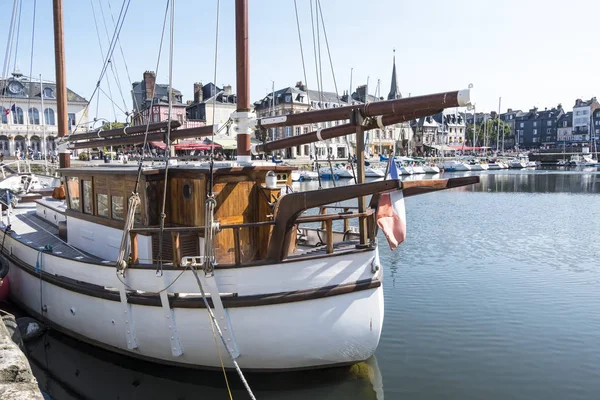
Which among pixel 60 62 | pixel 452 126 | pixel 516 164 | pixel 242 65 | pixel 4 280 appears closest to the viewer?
pixel 242 65

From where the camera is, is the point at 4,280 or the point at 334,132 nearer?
the point at 334,132

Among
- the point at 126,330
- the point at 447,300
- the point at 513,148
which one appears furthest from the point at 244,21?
the point at 513,148

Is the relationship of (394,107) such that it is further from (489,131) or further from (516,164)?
(489,131)

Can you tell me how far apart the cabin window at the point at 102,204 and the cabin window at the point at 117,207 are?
1.14ft

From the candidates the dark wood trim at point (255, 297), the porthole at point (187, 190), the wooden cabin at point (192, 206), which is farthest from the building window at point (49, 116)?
the porthole at point (187, 190)

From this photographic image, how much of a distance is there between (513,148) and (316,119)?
151614mm

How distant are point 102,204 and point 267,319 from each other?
4.43m

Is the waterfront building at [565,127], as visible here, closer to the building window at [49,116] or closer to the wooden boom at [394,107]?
the building window at [49,116]

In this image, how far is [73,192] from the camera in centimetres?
1060

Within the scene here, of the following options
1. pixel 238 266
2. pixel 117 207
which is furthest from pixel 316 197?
pixel 117 207

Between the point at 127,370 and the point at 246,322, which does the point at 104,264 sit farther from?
the point at 246,322

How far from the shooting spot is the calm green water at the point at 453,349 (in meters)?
7.88

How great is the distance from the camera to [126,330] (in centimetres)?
798

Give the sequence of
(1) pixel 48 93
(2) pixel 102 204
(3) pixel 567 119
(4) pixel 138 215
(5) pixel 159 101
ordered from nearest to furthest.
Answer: (4) pixel 138 215
(2) pixel 102 204
(1) pixel 48 93
(5) pixel 159 101
(3) pixel 567 119
